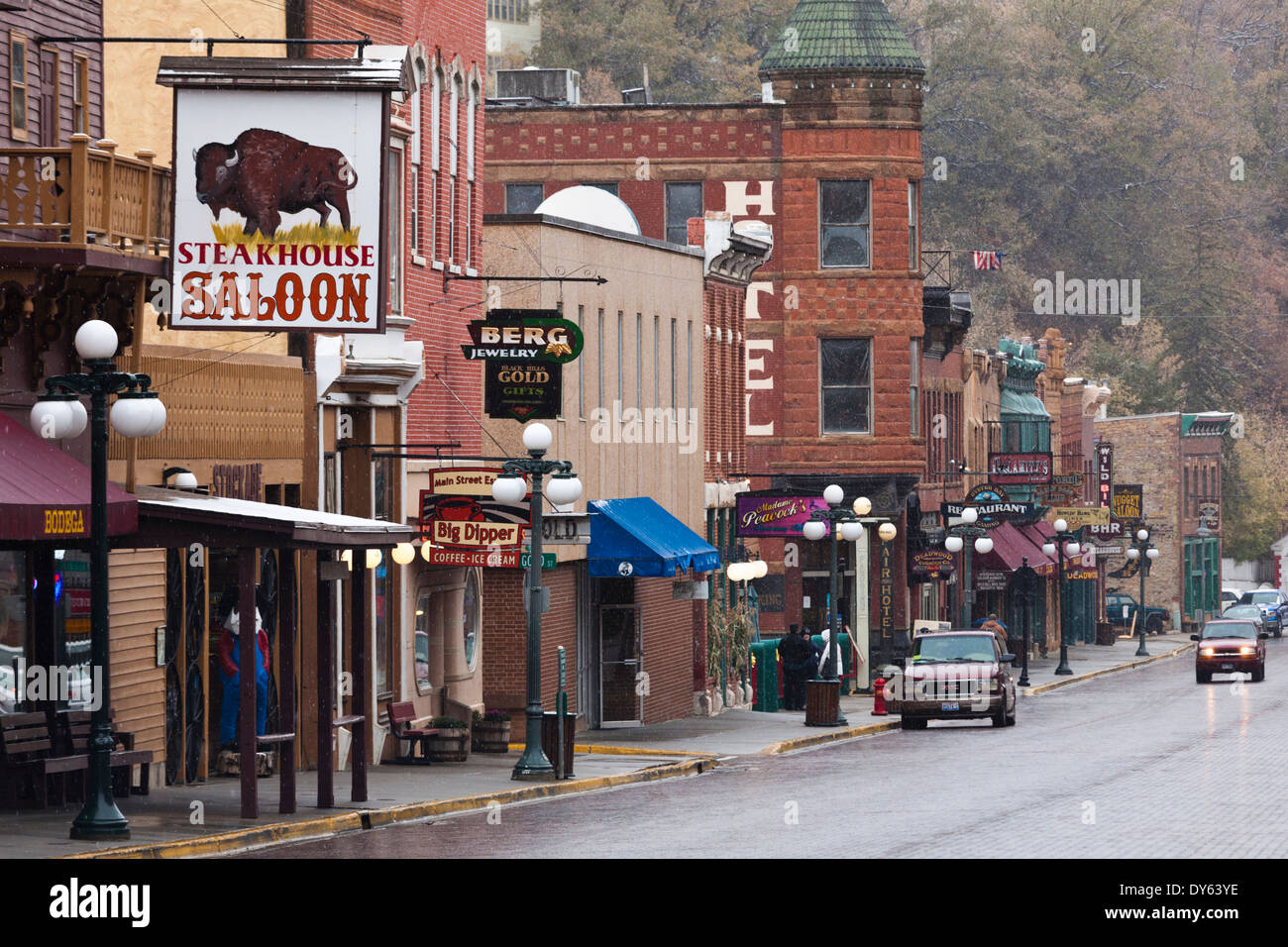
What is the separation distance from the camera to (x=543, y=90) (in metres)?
58.8

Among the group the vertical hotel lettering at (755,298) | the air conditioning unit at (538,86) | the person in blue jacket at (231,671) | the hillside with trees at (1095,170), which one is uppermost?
the hillside with trees at (1095,170)

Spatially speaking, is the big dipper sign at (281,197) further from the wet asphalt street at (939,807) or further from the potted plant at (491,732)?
the potted plant at (491,732)

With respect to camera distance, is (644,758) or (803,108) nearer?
(644,758)

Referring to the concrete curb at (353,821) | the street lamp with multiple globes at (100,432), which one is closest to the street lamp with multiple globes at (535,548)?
the concrete curb at (353,821)

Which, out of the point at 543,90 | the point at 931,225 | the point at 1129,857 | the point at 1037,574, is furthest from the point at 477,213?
the point at 931,225

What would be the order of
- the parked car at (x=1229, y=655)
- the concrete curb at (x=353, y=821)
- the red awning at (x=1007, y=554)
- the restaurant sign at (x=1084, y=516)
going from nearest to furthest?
the concrete curb at (x=353, y=821), the parked car at (x=1229, y=655), the red awning at (x=1007, y=554), the restaurant sign at (x=1084, y=516)

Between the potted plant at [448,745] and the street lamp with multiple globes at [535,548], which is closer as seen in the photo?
the street lamp with multiple globes at [535,548]

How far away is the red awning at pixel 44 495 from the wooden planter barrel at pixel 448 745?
369 inches

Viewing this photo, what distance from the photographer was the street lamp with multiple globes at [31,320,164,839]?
1948cm

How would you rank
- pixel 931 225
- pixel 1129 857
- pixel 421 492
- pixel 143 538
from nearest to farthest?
1. pixel 1129 857
2. pixel 143 538
3. pixel 421 492
4. pixel 931 225

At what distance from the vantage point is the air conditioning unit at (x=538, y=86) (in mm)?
58094

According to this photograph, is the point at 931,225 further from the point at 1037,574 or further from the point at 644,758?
the point at 644,758

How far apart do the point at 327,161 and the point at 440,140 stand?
34.1 feet

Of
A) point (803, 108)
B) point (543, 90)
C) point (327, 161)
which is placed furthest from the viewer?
point (543, 90)
